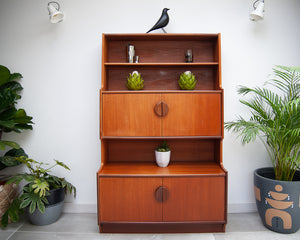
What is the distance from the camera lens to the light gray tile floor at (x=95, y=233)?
2.08m

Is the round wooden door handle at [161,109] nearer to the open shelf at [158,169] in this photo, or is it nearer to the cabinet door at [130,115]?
the cabinet door at [130,115]

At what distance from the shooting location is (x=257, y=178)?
7.29ft

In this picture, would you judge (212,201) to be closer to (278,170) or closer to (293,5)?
(278,170)

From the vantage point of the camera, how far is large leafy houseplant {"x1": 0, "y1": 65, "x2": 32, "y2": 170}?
2227 millimetres

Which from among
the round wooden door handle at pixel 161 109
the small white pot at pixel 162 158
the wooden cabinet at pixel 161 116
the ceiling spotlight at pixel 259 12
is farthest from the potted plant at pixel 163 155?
the ceiling spotlight at pixel 259 12

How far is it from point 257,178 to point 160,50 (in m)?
1.64

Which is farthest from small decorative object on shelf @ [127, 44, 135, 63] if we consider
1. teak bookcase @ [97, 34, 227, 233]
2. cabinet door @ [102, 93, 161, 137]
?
cabinet door @ [102, 93, 161, 137]

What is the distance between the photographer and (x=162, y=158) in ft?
7.51

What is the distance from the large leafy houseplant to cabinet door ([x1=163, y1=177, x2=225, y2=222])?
1548 mm

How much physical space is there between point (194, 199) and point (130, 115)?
978 mm

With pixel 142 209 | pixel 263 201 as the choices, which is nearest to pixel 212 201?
pixel 263 201

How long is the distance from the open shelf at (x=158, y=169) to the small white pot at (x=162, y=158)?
0.15ft

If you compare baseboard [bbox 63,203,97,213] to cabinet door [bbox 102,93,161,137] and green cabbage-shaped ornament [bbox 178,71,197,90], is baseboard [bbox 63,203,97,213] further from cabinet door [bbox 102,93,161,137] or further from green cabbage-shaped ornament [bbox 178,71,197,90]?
green cabbage-shaped ornament [bbox 178,71,197,90]

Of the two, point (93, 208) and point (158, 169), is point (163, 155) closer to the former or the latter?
point (158, 169)
